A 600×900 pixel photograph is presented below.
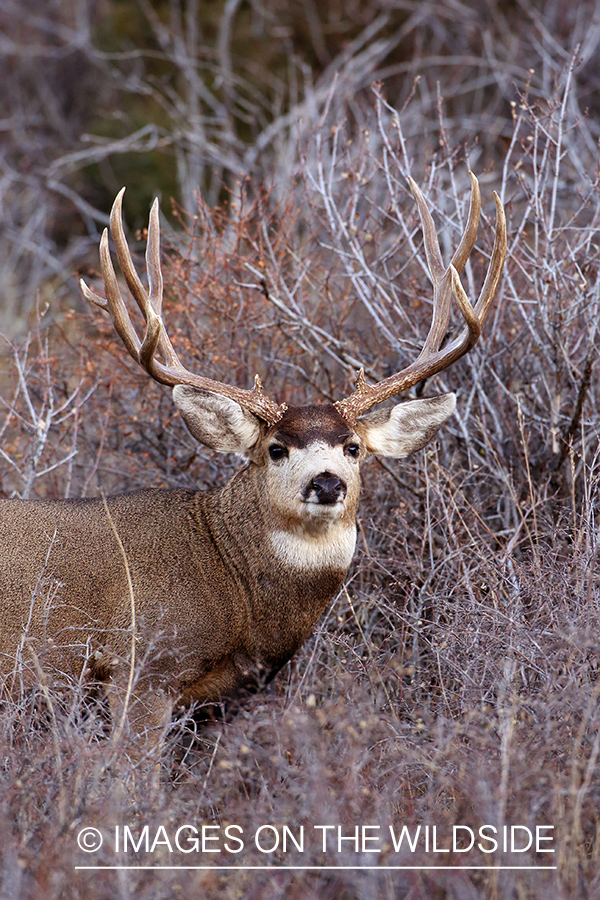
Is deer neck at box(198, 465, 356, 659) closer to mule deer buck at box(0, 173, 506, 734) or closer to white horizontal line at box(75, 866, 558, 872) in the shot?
mule deer buck at box(0, 173, 506, 734)

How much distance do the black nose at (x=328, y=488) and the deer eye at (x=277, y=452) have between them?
0.32 m

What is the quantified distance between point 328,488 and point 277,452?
1.51 feet

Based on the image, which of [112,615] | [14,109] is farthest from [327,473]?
[14,109]

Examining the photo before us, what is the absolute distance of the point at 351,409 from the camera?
483 centimetres

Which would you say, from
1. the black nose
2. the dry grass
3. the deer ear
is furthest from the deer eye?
the dry grass

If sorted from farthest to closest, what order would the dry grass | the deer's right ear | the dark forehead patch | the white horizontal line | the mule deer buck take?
the deer's right ear, the dark forehead patch, the mule deer buck, the dry grass, the white horizontal line

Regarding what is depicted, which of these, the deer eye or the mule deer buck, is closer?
the mule deer buck

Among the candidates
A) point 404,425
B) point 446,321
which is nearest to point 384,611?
point 404,425

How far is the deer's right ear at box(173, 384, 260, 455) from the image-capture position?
470cm

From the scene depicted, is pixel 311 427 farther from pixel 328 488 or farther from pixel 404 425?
pixel 404 425

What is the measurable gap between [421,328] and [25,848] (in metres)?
3.93

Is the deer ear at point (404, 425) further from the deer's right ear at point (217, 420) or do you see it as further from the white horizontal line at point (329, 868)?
the white horizontal line at point (329, 868)

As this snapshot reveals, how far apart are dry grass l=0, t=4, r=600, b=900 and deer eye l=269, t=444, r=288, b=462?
980 millimetres

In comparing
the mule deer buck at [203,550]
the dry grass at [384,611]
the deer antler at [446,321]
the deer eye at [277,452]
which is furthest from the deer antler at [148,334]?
the dry grass at [384,611]
